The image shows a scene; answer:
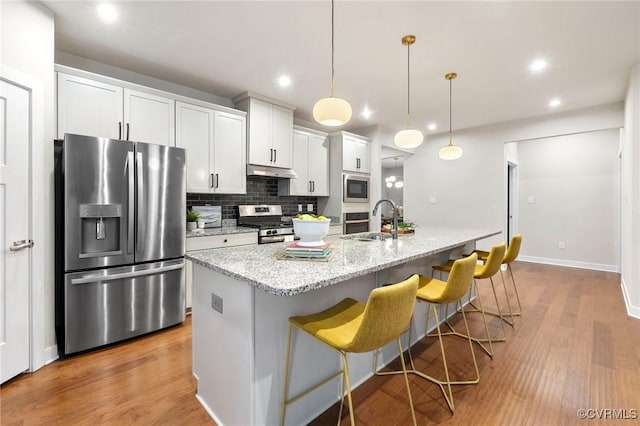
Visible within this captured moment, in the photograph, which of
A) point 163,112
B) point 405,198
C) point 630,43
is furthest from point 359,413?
A: point 405,198

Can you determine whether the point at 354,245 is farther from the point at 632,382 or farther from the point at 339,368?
the point at 632,382

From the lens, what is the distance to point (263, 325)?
1355 mm

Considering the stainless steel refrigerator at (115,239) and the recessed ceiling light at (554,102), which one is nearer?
the stainless steel refrigerator at (115,239)

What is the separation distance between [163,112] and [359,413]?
3.09 meters

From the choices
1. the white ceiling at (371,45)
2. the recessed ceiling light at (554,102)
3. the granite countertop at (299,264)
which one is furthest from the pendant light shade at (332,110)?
the recessed ceiling light at (554,102)

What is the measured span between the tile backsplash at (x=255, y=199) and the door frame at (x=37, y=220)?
1395mm

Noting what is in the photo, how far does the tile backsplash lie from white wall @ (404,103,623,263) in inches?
98.0

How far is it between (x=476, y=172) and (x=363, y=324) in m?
5.12

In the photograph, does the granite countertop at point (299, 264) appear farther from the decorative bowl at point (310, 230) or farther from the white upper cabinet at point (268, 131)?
the white upper cabinet at point (268, 131)

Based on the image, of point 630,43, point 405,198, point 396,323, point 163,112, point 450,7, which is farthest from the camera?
point 405,198

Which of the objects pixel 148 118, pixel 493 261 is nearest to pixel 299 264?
pixel 493 261

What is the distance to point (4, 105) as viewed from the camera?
189cm

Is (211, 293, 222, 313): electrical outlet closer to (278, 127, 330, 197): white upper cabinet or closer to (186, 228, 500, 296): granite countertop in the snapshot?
(186, 228, 500, 296): granite countertop

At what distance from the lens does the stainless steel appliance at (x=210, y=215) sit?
11.7 ft
